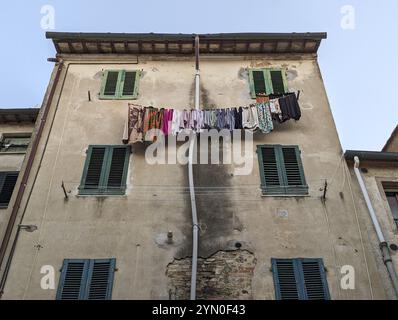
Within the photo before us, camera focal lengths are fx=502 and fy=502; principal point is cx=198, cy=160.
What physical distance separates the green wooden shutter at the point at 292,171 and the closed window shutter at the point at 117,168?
448cm

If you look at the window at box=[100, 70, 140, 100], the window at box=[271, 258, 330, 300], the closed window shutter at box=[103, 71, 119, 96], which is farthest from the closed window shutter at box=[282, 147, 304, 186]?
the closed window shutter at box=[103, 71, 119, 96]

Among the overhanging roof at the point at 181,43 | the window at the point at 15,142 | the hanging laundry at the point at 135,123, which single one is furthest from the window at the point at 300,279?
the window at the point at 15,142

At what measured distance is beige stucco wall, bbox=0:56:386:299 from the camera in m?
11.8

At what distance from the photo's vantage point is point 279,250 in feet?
40.0

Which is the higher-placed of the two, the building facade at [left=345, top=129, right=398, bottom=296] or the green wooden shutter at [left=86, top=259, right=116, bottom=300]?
the building facade at [left=345, top=129, right=398, bottom=296]

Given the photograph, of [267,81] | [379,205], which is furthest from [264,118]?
[379,205]

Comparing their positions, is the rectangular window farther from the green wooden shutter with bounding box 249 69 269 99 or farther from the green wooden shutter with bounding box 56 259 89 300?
the green wooden shutter with bounding box 56 259 89 300

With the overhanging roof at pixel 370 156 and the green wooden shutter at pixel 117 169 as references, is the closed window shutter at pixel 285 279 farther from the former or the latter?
the green wooden shutter at pixel 117 169

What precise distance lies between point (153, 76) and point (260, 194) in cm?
610

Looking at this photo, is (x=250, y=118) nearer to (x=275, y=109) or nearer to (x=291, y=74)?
(x=275, y=109)

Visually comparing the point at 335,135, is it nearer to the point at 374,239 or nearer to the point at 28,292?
the point at 374,239

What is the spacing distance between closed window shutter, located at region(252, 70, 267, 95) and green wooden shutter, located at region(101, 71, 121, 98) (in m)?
4.54

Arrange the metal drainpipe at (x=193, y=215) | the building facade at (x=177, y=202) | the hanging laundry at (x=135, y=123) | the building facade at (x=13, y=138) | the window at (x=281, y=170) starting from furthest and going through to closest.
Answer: the building facade at (x=13, y=138)
the hanging laundry at (x=135, y=123)
the window at (x=281, y=170)
the building facade at (x=177, y=202)
the metal drainpipe at (x=193, y=215)

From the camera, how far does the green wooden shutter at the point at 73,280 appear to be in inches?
449
